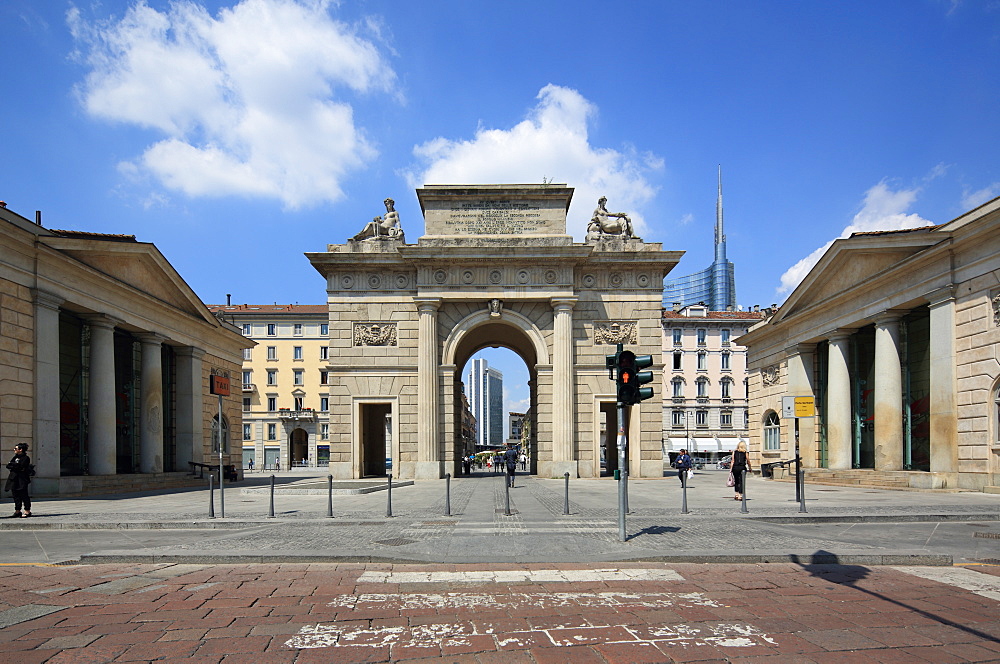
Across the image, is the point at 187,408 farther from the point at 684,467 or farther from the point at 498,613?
the point at 498,613

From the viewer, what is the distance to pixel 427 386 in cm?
3122

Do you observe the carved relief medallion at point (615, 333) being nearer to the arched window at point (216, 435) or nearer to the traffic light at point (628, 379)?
the arched window at point (216, 435)

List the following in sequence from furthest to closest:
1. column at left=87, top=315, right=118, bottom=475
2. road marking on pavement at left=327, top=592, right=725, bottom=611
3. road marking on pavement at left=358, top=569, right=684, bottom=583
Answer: column at left=87, top=315, right=118, bottom=475
road marking on pavement at left=358, top=569, right=684, bottom=583
road marking on pavement at left=327, top=592, right=725, bottom=611

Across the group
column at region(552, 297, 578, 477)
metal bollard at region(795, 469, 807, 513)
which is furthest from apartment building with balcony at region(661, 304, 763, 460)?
metal bollard at region(795, 469, 807, 513)

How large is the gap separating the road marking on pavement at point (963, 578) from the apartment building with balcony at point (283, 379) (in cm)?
6665

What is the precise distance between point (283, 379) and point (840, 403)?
187ft

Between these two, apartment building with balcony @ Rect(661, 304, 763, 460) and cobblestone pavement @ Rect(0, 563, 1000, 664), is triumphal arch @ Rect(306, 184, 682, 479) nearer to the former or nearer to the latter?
cobblestone pavement @ Rect(0, 563, 1000, 664)

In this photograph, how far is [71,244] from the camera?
23.8 meters

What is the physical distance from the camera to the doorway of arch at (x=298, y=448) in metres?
70.9

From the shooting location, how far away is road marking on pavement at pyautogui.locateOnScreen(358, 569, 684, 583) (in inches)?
337

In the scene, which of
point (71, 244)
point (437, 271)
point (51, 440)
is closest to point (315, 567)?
point (51, 440)

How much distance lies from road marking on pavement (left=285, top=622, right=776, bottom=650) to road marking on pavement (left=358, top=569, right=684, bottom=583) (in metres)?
1.94

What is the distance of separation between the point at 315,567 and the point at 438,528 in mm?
3910

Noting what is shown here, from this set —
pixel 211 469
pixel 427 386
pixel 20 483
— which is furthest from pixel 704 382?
pixel 20 483
